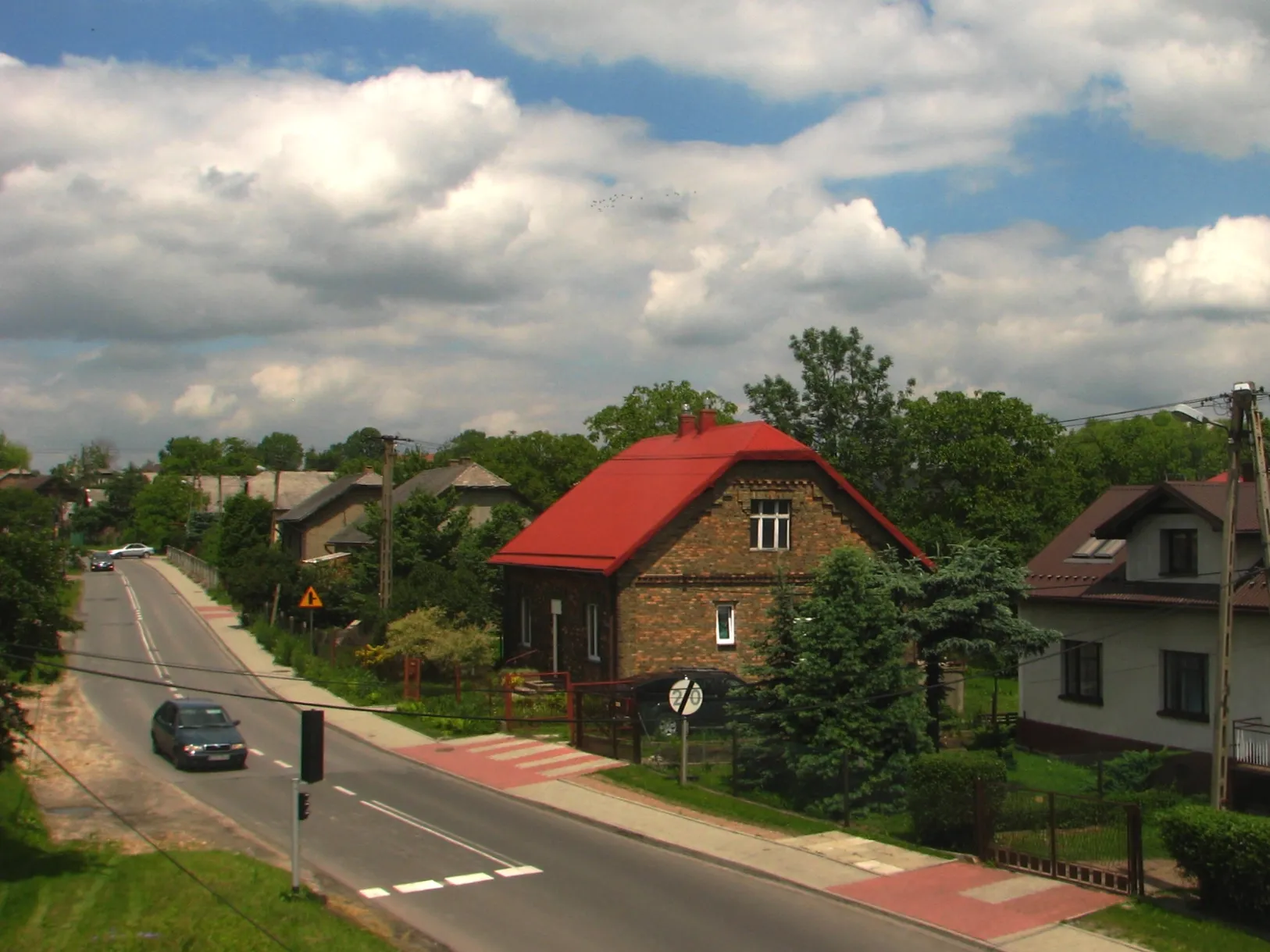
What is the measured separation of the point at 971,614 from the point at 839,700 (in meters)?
3.45

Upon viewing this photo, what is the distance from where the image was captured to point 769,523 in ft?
115

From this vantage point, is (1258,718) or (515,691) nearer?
(1258,718)

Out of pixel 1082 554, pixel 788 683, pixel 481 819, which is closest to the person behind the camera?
pixel 481 819

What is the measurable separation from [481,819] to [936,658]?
9.51 meters

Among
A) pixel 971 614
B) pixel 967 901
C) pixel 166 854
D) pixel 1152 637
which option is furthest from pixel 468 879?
pixel 1152 637

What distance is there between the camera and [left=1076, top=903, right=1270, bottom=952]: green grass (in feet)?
47.4

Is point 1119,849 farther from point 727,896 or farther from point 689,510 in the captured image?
point 689,510

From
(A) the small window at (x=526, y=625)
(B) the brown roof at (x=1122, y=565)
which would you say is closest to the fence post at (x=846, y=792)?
(B) the brown roof at (x=1122, y=565)

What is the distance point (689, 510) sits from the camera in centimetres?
3388

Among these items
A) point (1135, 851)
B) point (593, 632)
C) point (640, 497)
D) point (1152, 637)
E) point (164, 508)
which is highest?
point (164, 508)

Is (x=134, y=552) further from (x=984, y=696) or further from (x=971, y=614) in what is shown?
(x=971, y=614)

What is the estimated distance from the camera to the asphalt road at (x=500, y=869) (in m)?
14.9

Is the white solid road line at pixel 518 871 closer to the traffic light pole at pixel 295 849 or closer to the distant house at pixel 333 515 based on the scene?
the traffic light pole at pixel 295 849

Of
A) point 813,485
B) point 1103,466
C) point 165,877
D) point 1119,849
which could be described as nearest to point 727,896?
point 1119,849
